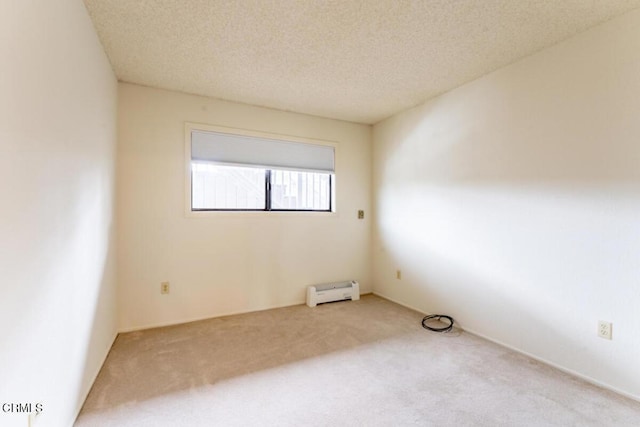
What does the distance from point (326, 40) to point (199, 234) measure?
2.24 meters

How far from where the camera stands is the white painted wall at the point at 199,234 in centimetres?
285

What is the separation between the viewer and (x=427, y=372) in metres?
2.11

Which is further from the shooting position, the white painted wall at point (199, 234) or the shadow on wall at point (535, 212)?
the white painted wall at point (199, 234)

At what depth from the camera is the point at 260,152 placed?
344 centimetres

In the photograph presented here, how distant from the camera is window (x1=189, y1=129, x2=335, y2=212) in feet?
10.5

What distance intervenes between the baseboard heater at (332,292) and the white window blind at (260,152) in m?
1.50

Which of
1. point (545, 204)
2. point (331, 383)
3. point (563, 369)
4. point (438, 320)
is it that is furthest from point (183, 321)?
point (545, 204)

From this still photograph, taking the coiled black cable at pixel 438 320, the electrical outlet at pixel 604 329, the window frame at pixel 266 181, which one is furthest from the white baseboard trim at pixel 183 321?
the electrical outlet at pixel 604 329

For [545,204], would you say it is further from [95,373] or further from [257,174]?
[95,373]

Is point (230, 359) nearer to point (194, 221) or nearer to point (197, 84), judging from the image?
point (194, 221)

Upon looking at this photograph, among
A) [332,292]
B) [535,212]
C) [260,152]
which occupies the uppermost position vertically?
[260,152]

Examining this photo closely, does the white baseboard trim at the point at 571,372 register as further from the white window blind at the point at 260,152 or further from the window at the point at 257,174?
the white window blind at the point at 260,152

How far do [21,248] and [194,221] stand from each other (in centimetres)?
207

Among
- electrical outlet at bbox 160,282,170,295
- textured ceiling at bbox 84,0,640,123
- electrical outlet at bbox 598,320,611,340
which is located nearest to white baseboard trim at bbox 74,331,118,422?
electrical outlet at bbox 160,282,170,295
